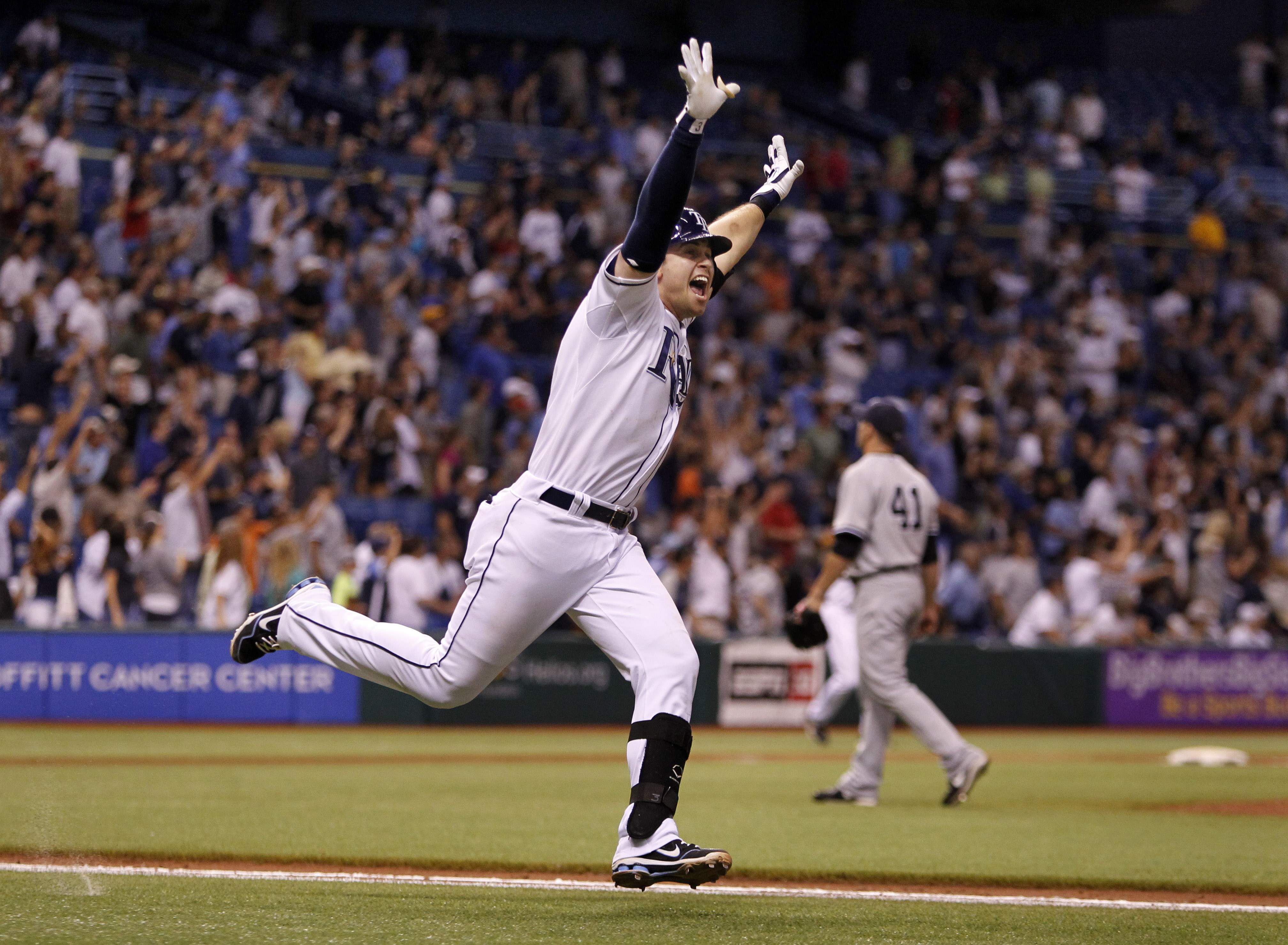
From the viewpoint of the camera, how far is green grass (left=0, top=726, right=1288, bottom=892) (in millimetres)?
7375

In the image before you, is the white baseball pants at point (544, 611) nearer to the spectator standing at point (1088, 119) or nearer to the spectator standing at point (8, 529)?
the spectator standing at point (8, 529)

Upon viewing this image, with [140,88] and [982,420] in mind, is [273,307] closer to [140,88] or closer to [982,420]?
[140,88]

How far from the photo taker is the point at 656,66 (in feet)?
95.8

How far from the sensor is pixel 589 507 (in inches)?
223

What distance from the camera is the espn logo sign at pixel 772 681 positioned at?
1753cm

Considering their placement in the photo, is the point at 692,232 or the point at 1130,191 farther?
the point at 1130,191

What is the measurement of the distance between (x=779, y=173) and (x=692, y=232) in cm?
98

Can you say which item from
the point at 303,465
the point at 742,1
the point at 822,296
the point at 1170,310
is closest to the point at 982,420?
the point at 822,296

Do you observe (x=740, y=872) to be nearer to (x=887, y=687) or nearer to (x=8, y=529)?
(x=887, y=687)

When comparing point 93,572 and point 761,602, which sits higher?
point 93,572

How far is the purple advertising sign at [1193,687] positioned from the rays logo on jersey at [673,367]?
14.1 meters

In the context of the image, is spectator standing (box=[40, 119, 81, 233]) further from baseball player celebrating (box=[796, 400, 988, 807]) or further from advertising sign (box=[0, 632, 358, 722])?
baseball player celebrating (box=[796, 400, 988, 807])

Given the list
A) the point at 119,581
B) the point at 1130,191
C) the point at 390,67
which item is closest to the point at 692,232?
the point at 119,581

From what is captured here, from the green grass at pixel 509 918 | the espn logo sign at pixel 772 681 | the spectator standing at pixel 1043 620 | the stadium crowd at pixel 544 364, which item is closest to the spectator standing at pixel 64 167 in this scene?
the stadium crowd at pixel 544 364
